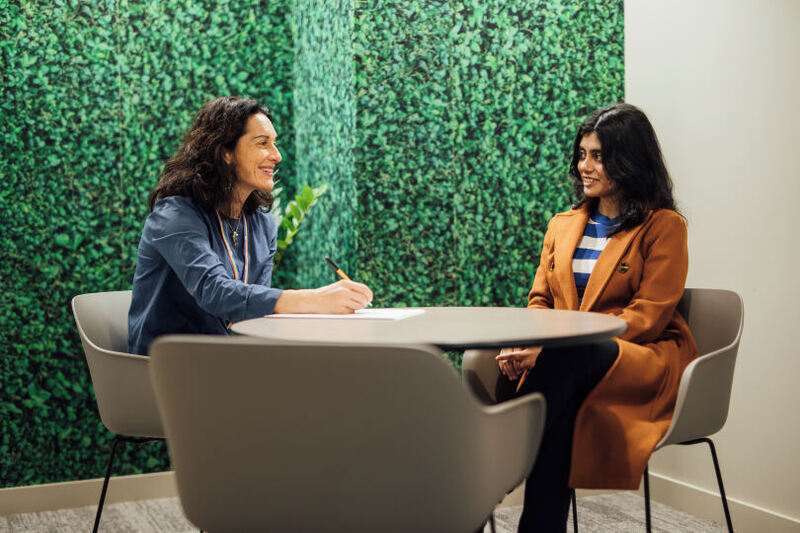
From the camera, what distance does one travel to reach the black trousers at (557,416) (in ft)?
6.68

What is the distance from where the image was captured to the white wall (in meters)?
2.90

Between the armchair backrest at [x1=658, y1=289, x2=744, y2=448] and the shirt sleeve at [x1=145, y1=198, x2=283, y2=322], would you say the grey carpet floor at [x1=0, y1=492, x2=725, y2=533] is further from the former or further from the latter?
the shirt sleeve at [x1=145, y1=198, x2=283, y2=322]

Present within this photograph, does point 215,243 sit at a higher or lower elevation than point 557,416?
higher

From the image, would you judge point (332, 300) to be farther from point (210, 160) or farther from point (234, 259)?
point (210, 160)

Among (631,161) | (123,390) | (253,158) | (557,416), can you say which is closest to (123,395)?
(123,390)

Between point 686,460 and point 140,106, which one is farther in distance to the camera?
point 140,106

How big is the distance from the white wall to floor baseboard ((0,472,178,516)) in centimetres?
230

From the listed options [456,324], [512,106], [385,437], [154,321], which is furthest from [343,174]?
[385,437]

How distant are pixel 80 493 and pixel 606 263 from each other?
251 cm

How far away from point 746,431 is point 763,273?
0.63 meters

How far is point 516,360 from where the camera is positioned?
2.40 meters

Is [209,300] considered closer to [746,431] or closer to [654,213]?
[654,213]

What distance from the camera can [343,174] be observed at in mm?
3447

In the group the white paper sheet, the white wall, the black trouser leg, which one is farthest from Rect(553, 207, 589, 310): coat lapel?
the white wall
